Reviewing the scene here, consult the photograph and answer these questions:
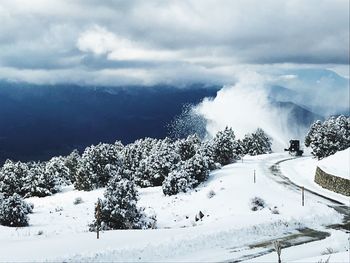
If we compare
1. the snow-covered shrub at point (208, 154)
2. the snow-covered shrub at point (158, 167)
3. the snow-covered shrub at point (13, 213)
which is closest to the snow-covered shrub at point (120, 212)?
the snow-covered shrub at point (13, 213)

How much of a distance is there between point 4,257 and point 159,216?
2148cm

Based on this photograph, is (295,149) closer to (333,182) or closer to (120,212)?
(333,182)

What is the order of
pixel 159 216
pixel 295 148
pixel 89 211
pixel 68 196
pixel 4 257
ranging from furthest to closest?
pixel 295 148 < pixel 68 196 < pixel 89 211 < pixel 159 216 < pixel 4 257

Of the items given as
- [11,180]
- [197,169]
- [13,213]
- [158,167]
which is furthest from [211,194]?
[11,180]

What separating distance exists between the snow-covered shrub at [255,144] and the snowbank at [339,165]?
53.3 m

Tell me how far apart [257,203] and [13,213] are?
58.0 ft

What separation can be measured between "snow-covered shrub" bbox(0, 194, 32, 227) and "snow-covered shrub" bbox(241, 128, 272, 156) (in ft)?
246

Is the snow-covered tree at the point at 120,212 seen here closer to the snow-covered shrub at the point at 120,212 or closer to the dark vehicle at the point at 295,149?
the snow-covered shrub at the point at 120,212

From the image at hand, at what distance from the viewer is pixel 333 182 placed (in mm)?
45375

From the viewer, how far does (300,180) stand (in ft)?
173

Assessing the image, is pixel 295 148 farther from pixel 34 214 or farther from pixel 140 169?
pixel 34 214

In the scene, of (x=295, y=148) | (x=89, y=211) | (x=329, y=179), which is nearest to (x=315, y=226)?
(x=329, y=179)

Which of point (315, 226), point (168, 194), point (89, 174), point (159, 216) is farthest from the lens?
point (89, 174)

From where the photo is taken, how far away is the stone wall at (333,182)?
42844mm
